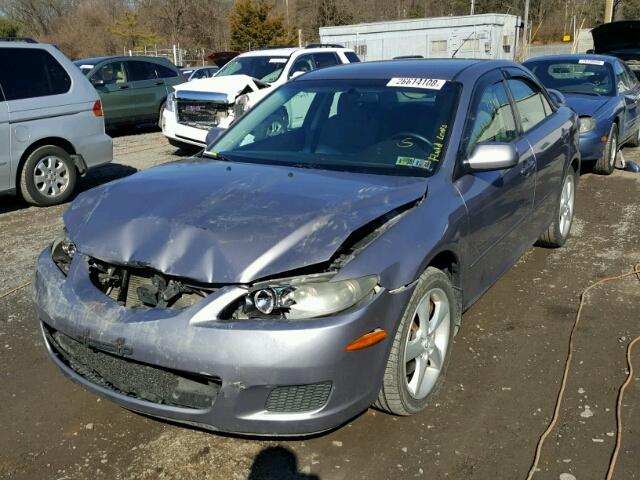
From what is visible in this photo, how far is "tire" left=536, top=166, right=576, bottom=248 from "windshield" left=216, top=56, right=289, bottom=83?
6.16 meters

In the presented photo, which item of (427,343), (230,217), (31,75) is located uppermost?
(31,75)

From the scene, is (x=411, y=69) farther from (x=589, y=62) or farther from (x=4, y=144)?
(x=589, y=62)

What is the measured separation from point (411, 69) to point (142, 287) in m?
2.29

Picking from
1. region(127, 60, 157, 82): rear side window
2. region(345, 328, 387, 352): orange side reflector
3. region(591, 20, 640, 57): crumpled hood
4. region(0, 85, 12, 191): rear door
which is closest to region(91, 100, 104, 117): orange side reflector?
region(0, 85, 12, 191): rear door

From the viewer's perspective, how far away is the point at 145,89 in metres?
13.2

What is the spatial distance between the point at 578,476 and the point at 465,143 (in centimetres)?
179

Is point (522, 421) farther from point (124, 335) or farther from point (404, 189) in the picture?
point (124, 335)

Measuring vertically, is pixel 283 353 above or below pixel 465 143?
below

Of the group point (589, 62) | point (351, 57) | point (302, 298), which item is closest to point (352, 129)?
point (302, 298)

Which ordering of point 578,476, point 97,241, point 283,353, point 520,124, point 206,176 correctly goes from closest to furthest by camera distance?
point 283,353 → point 578,476 → point 97,241 → point 206,176 → point 520,124

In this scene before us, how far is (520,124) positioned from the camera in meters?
→ 4.34

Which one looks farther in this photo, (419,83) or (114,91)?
(114,91)

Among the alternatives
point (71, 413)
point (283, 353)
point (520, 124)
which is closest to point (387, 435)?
point (283, 353)

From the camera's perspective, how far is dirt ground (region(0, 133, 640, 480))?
270cm
